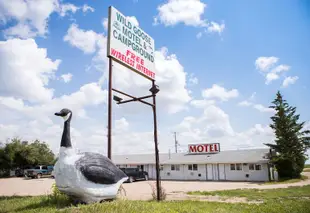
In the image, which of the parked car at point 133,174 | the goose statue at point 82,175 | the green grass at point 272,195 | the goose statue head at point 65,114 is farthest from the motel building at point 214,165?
the goose statue head at point 65,114

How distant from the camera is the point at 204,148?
34656mm

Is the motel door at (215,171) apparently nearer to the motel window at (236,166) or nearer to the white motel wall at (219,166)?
the white motel wall at (219,166)

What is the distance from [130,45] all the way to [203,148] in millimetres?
25997

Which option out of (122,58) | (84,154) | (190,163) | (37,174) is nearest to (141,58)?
(122,58)

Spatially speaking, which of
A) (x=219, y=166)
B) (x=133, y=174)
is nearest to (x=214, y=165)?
(x=219, y=166)

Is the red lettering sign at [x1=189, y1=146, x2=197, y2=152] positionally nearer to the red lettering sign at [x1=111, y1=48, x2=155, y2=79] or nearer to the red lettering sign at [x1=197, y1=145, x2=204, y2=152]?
the red lettering sign at [x1=197, y1=145, x2=204, y2=152]

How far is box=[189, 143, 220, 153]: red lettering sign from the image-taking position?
3416 centimetres

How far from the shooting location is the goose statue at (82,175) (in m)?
7.27

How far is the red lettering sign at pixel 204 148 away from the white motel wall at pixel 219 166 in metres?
0.87

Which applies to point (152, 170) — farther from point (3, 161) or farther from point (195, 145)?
point (3, 161)

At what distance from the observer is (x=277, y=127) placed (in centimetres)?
2855

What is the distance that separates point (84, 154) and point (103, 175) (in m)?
0.92

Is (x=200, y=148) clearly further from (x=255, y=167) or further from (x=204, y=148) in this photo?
(x=255, y=167)

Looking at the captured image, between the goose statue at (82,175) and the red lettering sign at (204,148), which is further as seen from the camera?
the red lettering sign at (204,148)
